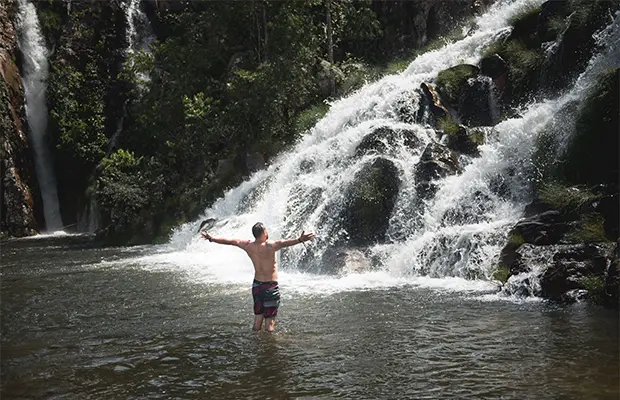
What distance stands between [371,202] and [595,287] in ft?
20.6

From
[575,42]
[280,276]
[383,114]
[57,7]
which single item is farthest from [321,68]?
[57,7]

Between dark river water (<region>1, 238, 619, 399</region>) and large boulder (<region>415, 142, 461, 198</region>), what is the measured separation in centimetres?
378

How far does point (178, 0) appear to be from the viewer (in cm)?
3312

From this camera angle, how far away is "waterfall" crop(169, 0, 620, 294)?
1202 cm

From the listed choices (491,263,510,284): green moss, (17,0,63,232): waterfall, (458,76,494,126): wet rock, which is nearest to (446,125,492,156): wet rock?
(458,76,494,126): wet rock

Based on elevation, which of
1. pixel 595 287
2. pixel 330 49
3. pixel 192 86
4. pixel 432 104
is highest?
pixel 330 49

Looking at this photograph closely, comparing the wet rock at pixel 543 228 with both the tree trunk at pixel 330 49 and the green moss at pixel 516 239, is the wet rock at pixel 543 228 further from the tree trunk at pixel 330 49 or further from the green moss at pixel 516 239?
A: the tree trunk at pixel 330 49

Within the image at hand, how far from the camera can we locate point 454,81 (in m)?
18.0

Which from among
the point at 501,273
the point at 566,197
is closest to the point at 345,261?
the point at 501,273

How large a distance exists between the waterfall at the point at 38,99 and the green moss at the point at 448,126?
1991cm

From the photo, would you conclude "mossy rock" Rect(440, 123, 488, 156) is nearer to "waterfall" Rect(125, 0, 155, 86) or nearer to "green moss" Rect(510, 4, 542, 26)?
"green moss" Rect(510, 4, 542, 26)

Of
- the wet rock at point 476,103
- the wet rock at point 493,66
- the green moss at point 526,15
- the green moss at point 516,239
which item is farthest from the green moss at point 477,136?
the green moss at point 526,15

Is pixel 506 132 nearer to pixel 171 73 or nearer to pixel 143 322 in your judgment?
pixel 143 322

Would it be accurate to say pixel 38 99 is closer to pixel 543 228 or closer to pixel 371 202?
pixel 371 202
